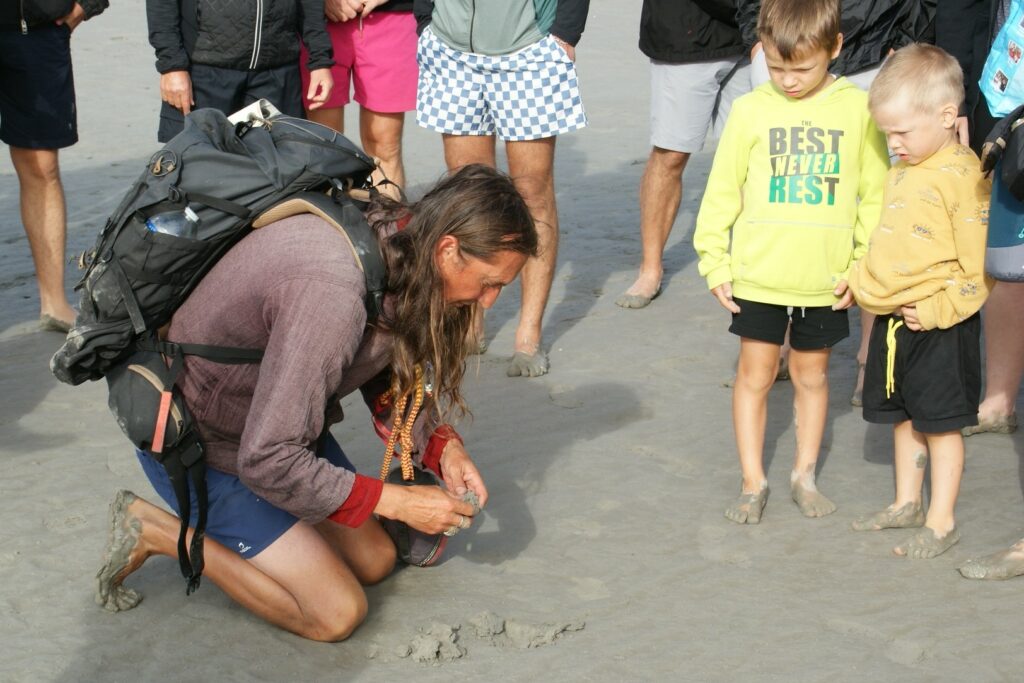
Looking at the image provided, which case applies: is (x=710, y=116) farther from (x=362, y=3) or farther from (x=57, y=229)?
(x=57, y=229)

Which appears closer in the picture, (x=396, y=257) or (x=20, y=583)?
(x=396, y=257)

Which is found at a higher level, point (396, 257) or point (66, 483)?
point (396, 257)

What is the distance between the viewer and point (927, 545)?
12.0ft

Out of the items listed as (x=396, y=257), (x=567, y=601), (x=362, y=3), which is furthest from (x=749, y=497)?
(x=362, y=3)

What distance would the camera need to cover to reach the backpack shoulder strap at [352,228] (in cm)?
298

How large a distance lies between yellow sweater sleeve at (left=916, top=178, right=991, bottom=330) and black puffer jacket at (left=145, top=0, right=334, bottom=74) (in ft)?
9.48

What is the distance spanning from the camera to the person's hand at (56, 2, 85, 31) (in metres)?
5.27

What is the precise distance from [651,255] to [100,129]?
5600 millimetres

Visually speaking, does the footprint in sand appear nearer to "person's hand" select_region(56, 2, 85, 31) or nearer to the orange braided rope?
the orange braided rope

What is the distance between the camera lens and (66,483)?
4141 mm

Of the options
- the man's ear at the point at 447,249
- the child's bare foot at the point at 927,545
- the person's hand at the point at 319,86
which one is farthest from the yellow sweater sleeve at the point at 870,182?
the person's hand at the point at 319,86

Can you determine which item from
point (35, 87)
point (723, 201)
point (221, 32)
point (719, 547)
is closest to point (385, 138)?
point (221, 32)

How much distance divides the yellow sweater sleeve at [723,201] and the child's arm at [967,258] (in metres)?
0.62

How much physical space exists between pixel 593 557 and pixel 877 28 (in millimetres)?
2205
